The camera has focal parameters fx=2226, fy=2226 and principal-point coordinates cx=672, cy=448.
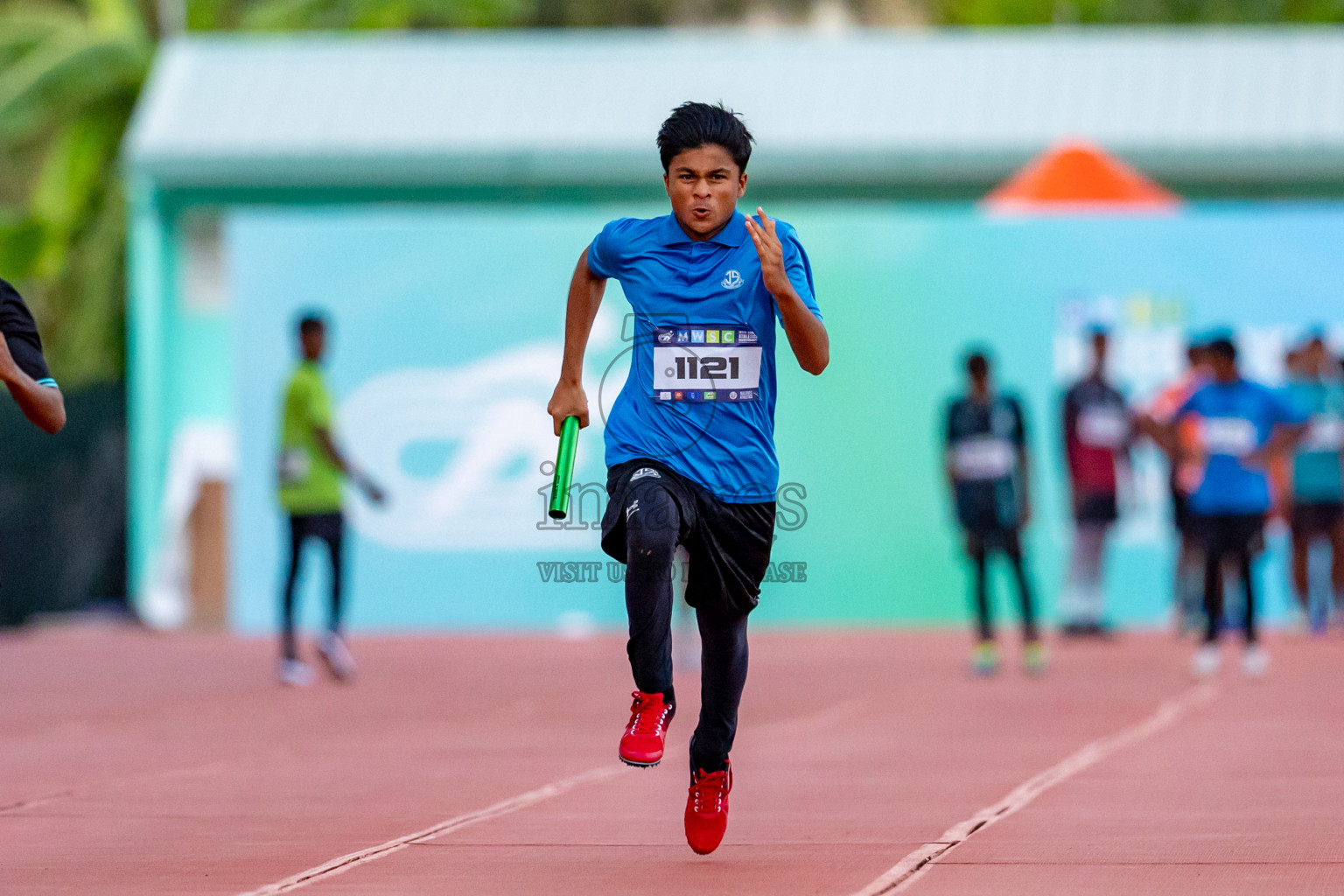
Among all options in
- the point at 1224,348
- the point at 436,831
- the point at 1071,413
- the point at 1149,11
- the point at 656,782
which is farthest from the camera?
the point at 1149,11

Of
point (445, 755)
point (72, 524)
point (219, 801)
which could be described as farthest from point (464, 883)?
point (72, 524)

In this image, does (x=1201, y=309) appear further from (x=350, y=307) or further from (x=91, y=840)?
(x=91, y=840)

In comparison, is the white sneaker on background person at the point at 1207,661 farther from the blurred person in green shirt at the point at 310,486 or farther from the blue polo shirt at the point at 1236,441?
the blurred person in green shirt at the point at 310,486

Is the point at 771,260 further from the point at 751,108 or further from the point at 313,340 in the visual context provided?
the point at 751,108

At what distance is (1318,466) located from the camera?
17.0m

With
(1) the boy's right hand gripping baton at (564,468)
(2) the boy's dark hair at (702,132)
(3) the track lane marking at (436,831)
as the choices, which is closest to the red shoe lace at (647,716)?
(1) the boy's right hand gripping baton at (564,468)

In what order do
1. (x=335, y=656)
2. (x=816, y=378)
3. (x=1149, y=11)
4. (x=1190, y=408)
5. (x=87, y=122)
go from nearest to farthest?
(x=335, y=656), (x=1190, y=408), (x=816, y=378), (x=87, y=122), (x=1149, y=11)

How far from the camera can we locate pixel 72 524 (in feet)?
64.3

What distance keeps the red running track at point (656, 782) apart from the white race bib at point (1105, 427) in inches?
108

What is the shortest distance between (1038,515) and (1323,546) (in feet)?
7.32

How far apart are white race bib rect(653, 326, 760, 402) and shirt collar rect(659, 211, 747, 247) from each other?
9.2 inches

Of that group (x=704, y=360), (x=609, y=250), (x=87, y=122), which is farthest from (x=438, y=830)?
(x=87, y=122)

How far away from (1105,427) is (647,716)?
11.7 metres

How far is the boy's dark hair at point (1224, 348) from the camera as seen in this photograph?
512 inches
